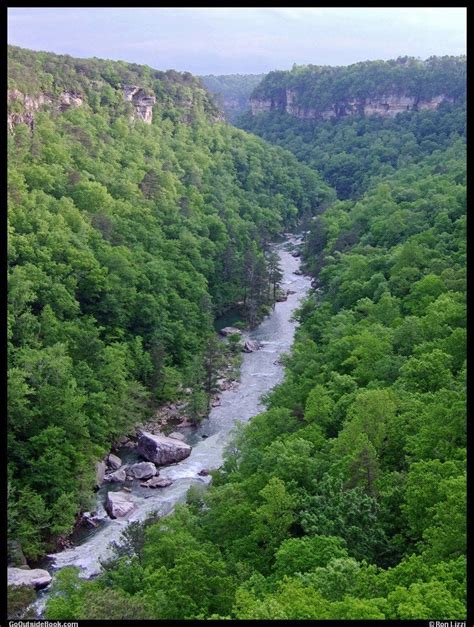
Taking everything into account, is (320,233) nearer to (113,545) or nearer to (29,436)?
(29,436)

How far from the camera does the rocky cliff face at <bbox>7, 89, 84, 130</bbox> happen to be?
168 ft

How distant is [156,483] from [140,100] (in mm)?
55002

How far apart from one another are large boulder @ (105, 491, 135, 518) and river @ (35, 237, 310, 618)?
250mm

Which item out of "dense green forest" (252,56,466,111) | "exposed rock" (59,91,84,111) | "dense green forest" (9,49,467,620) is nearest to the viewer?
"dense green forest" (9,49,467,620)

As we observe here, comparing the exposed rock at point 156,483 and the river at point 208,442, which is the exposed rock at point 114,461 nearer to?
the river at point 208,442

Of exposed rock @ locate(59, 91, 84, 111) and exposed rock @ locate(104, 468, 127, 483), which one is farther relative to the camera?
exposed rock @ locate(59, 91, 84, 111)

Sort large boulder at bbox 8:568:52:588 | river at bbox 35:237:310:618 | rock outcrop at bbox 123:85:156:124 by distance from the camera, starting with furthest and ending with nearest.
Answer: rock outcrop at bbox 123:85:156:124, river at bbox 35:237:310:618, large boulder at bbox 8:568:52:588

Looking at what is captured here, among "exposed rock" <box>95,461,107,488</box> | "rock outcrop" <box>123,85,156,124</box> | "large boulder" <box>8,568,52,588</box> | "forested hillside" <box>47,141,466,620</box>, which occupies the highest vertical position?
"rock outcrop" <box>123,85,156,124</box>

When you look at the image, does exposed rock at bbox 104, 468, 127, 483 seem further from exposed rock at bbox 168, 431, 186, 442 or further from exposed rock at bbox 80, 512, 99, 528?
exposed rock at bbox 168, 431, 186, 442

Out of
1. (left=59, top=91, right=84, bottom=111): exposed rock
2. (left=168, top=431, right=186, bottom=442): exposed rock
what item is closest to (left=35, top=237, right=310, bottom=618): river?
(left=168, top=431, right=186, bottom=442): exposed rock

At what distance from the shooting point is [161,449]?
102 ft

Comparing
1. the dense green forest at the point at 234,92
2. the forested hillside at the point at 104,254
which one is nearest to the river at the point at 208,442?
the forested hillside at the point at 104,254

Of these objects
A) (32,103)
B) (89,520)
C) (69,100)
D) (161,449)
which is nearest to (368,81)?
Answer: (69,100)

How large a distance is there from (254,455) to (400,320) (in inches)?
490
